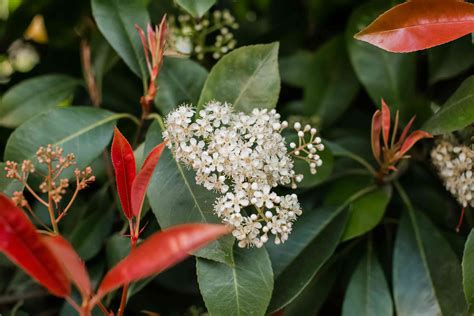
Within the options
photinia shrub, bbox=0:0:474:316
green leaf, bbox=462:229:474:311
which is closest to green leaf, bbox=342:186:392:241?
photinia shrub, bbox=0:0:474:316

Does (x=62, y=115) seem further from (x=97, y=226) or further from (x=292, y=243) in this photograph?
(x=292, y=243)

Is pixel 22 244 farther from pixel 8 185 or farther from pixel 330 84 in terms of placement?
pixel 330 84

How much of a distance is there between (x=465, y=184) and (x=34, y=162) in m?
0.81

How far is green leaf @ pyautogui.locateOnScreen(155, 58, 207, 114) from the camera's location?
48.0 inches

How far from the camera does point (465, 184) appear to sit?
1074mm

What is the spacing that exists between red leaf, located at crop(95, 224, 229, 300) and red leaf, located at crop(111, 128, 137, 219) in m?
0.21

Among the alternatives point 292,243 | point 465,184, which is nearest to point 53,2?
point 292,243

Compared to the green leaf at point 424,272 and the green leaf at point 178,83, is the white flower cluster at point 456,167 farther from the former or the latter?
the green leaf at point 178,83

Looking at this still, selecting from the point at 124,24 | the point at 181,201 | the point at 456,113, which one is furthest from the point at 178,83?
the point at 456,113

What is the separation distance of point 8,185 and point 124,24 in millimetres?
416

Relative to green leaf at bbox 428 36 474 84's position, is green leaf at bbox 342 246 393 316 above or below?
below

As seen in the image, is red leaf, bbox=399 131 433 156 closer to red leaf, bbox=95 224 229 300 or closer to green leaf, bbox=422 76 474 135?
green leaf, bbox=422 76 474 135

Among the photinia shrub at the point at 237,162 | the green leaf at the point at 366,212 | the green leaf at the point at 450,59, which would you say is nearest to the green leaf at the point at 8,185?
the photinia shrub at the point at 237,162

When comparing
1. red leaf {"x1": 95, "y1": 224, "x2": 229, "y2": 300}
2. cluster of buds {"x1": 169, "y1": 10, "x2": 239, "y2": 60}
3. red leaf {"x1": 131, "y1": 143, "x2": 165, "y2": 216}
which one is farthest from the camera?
cluster of buds {"x1": 169, "y1": 10, "x2": 239, "y2": 60}
